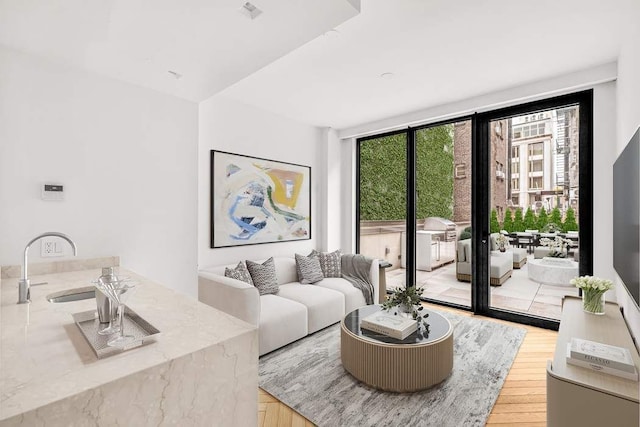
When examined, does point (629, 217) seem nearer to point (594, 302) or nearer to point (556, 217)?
point (594, 302)

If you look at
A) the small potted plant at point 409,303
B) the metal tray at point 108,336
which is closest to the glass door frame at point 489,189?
the small potted plant at point 409,303

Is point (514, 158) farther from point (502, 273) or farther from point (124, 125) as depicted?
point (124, 125)

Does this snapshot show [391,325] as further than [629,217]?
Yes

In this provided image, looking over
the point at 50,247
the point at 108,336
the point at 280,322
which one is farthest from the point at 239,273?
the point at 108,336

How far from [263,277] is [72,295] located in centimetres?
176

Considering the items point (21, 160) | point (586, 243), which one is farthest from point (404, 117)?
point (21, 160)

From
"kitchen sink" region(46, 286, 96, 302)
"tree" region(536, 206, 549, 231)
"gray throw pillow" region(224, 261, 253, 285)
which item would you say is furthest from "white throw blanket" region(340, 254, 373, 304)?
"kitchen sink" region(46, 286, 96, 302)

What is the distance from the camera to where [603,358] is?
1521 millimetres

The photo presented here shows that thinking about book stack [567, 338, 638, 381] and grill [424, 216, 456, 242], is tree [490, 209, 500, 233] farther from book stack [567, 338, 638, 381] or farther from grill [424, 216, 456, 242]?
book stack [567, 338, 638, 381]

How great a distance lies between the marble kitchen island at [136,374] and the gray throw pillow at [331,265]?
275 centimetres

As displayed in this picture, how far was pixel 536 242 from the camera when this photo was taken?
3496 mm

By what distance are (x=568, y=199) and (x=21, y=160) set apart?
14.9 ft

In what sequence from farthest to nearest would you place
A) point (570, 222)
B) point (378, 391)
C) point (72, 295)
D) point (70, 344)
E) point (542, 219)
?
point (542, 219) → point (570, 222) → point (378, 391) → point (72, 295) → point (70, 344)

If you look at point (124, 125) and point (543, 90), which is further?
point (543, 90)
